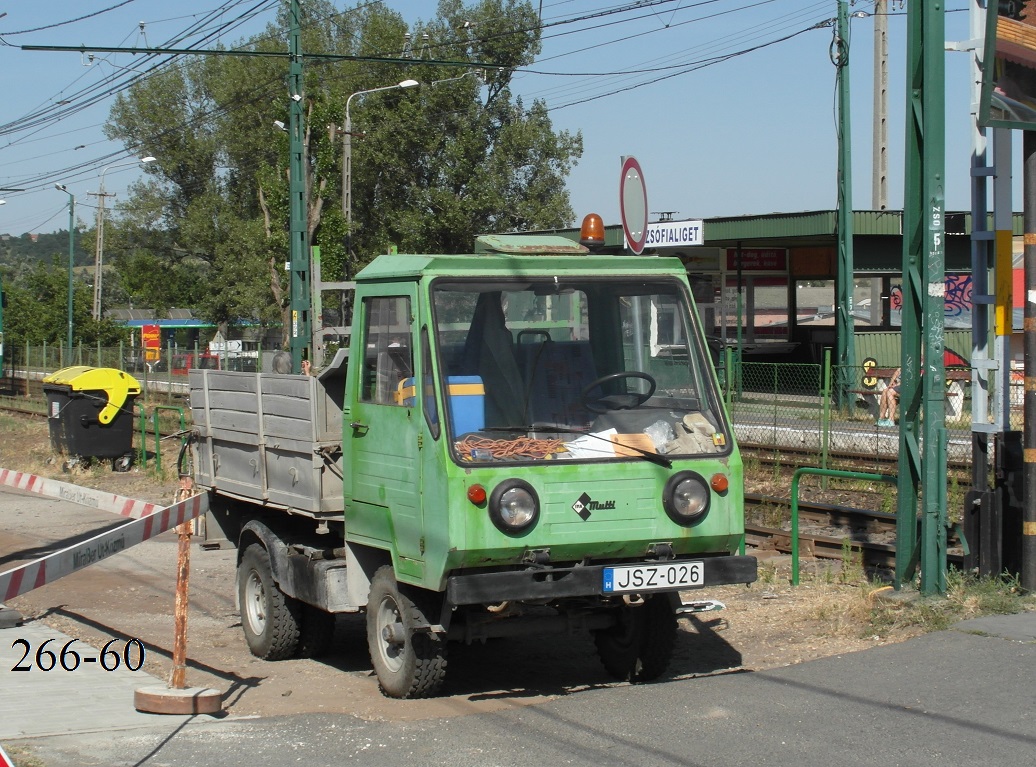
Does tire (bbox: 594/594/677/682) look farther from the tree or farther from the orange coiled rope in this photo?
the tree

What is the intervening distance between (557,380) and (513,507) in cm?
90

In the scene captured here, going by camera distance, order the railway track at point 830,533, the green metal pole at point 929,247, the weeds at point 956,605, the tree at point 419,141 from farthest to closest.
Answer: the tree at point 419,141 → the railway track at point 830,533 → the green metal pole at point 929,247 → the weeds at point 956,605

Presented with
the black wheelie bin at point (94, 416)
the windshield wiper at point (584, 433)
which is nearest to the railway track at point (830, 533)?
the windshield wiper at point (584, 433)

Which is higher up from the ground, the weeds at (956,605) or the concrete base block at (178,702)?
the weeds at (956,605)

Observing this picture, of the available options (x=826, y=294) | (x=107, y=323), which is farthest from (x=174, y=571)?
(x=107, y=323)

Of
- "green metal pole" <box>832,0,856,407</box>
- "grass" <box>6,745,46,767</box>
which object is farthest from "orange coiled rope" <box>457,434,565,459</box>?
"green metal pole" <box>832,0,856,407</box>

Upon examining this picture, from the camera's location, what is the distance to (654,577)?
630cm

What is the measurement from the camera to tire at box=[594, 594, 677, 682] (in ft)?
23.3

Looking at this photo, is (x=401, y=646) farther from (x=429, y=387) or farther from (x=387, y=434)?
(x=429, y=387)

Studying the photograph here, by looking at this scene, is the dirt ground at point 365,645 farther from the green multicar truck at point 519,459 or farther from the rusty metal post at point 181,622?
the green multicar truck at point 519,459

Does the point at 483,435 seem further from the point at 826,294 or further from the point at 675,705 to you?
the point at 826,294

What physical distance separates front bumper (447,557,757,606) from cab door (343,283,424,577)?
14.1 inches

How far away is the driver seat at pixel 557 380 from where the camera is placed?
21.4 feet

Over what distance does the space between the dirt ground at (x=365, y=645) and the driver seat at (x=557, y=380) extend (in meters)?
1.54
